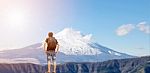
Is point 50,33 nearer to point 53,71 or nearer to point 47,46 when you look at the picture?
point 47,46

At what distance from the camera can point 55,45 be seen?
1673cm

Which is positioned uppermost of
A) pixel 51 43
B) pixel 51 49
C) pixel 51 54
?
pixel 51 43

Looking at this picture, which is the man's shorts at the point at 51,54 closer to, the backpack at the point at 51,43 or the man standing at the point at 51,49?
the man standing at the point at 51,49

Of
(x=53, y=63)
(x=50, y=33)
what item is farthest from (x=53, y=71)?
(x=50, y=33)

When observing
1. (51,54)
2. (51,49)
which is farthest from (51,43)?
(51,54)

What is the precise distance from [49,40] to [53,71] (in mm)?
1394

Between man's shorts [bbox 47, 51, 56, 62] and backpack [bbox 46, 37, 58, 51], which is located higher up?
backpack [bbox 46, 37, 58, 51]

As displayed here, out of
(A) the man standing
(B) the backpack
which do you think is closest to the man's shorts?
(A) the man standing

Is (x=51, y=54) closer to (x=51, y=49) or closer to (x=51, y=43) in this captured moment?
(x=51, y=49)

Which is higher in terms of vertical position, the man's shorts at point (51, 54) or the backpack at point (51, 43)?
the backpack at point (51, 43)

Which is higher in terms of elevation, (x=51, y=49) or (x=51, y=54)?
(x=51, y=49)

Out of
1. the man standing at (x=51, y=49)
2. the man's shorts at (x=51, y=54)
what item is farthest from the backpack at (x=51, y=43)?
the man's shorts at (x=51, y=54)

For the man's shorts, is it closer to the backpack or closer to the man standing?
the man standing

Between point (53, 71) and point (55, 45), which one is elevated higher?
point (55, 45)
